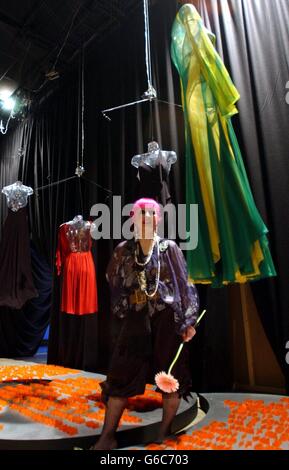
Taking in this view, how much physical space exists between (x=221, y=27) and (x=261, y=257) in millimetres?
2254

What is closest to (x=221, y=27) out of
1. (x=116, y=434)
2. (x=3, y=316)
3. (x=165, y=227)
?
(x=165, y=227)

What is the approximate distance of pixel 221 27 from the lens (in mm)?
3027

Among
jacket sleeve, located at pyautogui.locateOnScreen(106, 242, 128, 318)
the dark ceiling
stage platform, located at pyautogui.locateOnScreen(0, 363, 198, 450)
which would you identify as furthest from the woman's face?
the dark ceiling

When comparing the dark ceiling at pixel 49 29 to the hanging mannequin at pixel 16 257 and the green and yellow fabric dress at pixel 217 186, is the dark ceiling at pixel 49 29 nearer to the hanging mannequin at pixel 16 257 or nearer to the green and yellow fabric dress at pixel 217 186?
the hanging mannequin at pixel 16 257

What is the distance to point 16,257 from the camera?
3797mm

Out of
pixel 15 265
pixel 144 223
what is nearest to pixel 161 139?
pixel 144 223

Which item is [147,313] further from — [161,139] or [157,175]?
[161,139]

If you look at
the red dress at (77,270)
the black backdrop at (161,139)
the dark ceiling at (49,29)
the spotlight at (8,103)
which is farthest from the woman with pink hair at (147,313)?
the spotlight at (8,103)

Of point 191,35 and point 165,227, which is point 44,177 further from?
point 191,35

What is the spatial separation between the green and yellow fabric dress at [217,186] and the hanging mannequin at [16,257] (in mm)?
2275

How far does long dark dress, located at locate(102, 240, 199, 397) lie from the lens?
5.48ft

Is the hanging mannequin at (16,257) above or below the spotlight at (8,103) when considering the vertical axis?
below

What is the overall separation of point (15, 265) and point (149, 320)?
7.79ft

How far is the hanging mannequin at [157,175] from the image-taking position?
2918 millimetres
